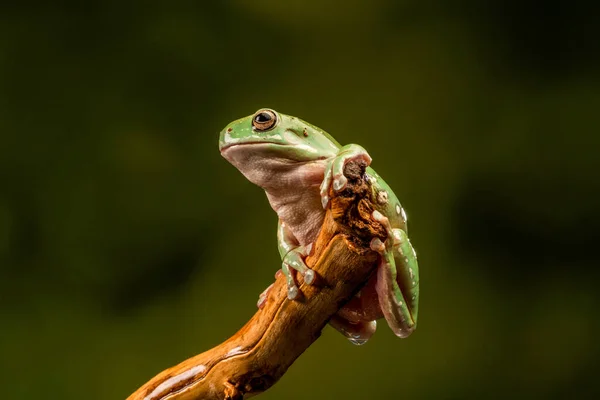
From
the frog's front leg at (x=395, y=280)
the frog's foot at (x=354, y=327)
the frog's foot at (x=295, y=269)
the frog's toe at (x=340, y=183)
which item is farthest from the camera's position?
the frog's foot at (x=354, y=327)

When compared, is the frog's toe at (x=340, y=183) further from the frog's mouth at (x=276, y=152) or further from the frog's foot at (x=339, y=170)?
the frog's mouth at (x=276, y=152)

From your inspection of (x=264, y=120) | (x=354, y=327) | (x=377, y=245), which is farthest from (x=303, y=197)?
(x=354, y=327)

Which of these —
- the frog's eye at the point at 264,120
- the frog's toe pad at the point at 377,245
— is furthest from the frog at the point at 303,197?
the frog's toe pad at the point at 377,245

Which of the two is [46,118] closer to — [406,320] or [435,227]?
[435,227]

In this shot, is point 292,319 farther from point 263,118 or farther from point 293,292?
A: point 263,118

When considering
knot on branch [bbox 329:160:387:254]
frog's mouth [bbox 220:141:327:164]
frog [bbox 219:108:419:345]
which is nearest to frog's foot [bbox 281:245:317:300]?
frog [bbox 219:108:419:345]

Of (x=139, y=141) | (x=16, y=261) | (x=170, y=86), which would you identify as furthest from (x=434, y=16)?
(x=16, y=261)

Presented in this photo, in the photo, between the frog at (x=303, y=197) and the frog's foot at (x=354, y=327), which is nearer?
the frog at (x=303, y=197)
